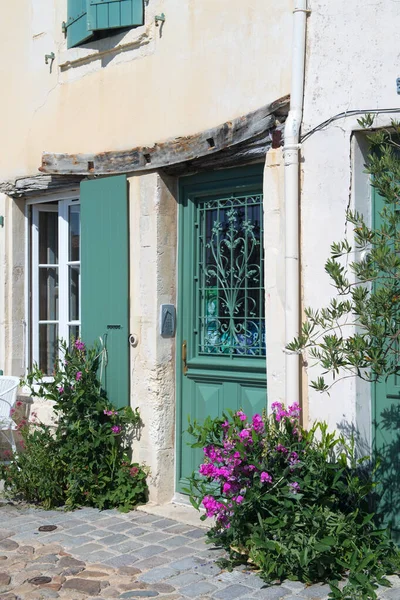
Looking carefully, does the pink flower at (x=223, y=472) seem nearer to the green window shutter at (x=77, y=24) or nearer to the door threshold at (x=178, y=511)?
the door threshold at (x=178, y=511)

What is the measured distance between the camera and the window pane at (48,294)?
7180 mm

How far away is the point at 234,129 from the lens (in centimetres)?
527

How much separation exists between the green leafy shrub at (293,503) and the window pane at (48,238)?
10.1ft

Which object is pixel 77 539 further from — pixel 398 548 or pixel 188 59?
pixel 188 59

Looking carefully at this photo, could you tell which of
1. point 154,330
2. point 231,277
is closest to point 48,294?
point 154,330

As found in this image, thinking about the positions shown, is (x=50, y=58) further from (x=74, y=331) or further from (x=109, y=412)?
(x=109, y=412)

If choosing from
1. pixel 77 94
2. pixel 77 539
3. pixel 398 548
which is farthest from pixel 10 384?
pixel 398 548

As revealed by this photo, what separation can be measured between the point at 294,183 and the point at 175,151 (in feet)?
3.88

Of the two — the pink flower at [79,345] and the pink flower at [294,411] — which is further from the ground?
the pink flower at [79,345]

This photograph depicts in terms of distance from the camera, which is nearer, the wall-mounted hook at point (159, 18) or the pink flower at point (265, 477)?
the pink flower at point (265, 477)

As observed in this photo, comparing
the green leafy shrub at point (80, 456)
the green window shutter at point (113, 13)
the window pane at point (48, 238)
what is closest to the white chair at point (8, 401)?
the green leafy shrub at point (80, 456)

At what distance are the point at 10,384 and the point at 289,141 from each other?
326cm

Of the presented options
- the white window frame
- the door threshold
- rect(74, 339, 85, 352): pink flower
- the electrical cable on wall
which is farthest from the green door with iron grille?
the white window frame

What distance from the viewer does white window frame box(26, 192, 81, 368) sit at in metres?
6.91
